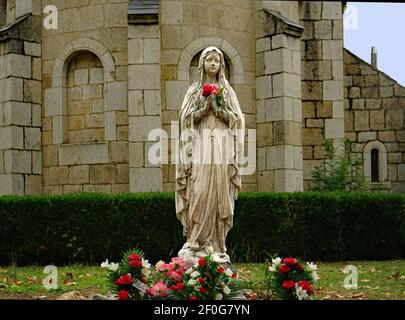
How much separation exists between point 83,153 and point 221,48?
368 cm

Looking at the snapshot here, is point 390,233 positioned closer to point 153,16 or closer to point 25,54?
point 153,16

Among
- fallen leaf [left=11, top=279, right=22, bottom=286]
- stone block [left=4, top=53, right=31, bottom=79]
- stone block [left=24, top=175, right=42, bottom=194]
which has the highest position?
stone block [left=4, top=53, right=31, bottom=79]

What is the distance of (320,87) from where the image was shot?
17844 mm

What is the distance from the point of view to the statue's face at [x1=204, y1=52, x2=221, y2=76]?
31.1ft

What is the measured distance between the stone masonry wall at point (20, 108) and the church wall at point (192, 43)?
2.94 m

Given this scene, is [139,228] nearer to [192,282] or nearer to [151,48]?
[151,48]

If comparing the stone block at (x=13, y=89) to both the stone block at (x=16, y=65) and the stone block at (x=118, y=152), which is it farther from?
the stone block at (x=118, y=152)

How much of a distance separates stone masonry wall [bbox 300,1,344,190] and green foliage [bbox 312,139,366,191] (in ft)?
0.97

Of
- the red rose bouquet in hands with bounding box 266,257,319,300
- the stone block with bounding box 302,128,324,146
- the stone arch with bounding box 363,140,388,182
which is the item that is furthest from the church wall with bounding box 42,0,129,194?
the red rose bouquet in hands with bounding box 266,257,319,300

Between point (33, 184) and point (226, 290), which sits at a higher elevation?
point (33, 184)

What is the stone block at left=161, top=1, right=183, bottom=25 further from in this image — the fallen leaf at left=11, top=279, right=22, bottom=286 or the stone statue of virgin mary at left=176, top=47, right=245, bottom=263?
the fallen leaf at left=11, top=279, right=22, bottom=286

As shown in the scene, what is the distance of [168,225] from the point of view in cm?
1369

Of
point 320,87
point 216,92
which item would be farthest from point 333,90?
point 216,92
